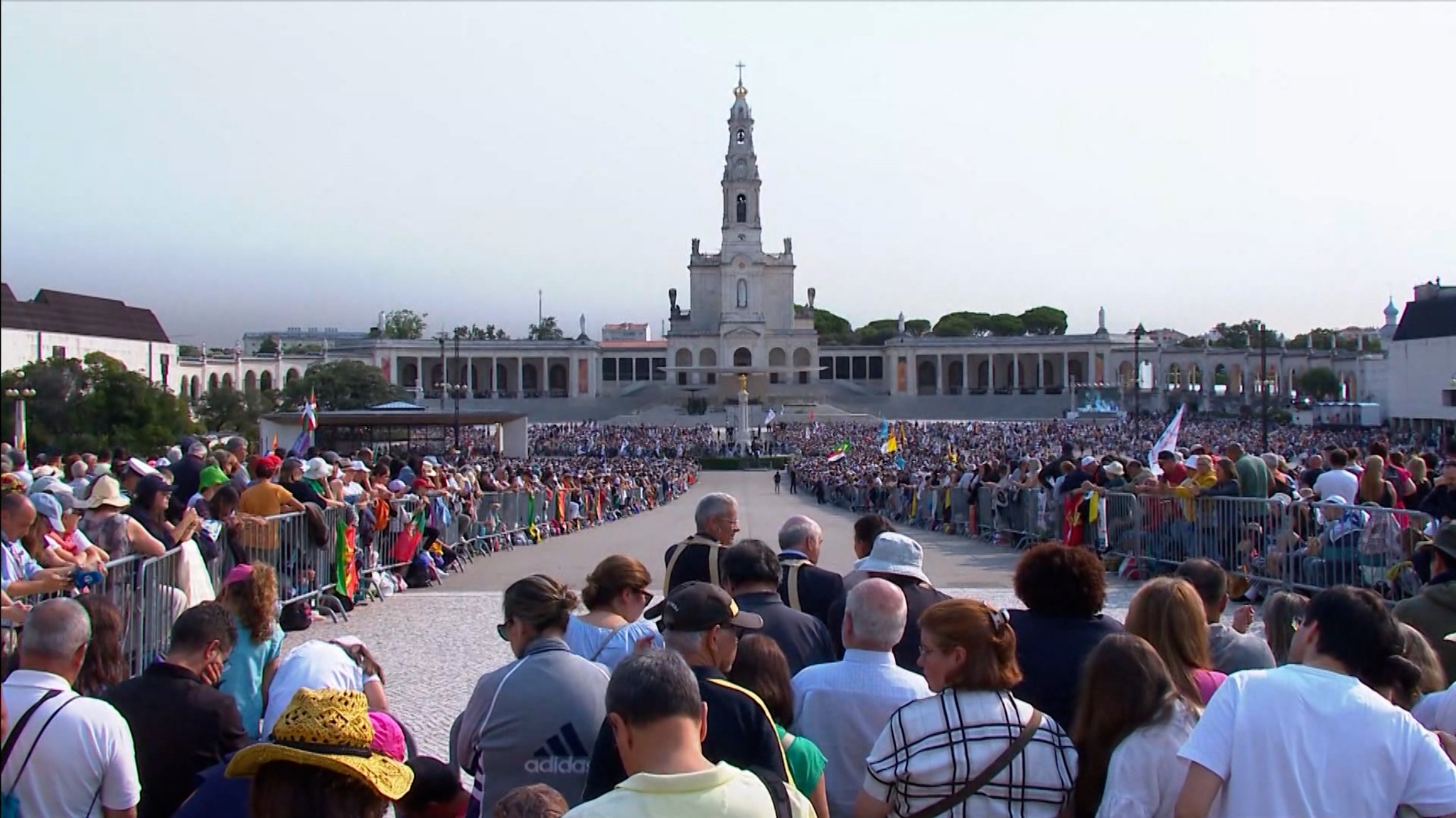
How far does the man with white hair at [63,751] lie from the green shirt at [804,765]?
2112mm

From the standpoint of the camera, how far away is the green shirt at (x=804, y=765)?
413 cm

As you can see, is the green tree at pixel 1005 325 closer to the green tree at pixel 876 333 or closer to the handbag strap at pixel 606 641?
the green tree at pixel 876 333

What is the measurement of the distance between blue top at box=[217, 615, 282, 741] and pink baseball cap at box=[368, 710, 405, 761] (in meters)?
1.82

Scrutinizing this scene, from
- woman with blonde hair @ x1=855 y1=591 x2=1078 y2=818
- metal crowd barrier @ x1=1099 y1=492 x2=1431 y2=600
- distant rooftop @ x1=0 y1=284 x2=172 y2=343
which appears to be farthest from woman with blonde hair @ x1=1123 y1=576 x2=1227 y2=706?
distant rooftop @ x1=0 y1=284 x2=172 y2=343

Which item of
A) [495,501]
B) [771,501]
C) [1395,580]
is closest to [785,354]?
[771,501]

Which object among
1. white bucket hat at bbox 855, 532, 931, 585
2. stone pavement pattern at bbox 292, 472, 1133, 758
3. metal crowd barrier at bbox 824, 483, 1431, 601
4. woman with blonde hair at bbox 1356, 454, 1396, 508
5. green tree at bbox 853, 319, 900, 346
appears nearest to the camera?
white bucket hat at bbox 855, 532, 931, 585

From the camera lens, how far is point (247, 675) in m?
5.72

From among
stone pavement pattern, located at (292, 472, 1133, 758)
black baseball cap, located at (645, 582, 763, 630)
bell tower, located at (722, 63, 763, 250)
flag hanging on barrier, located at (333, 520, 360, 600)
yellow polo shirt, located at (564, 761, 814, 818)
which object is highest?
bell tower, located at (722, 63, 763, 250)

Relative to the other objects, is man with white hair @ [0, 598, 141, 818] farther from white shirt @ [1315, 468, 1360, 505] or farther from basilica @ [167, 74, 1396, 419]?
basilica @ [167, 74, 1396, 419]

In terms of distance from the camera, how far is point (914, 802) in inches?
158

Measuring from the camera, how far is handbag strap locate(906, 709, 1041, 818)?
13.0ft

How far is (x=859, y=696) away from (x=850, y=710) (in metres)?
0.06

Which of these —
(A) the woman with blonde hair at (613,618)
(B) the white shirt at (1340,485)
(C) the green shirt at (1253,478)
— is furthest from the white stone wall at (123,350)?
(A) the woman with blonde hair at (613,618)

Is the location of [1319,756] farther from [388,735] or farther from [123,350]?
[123,350]
